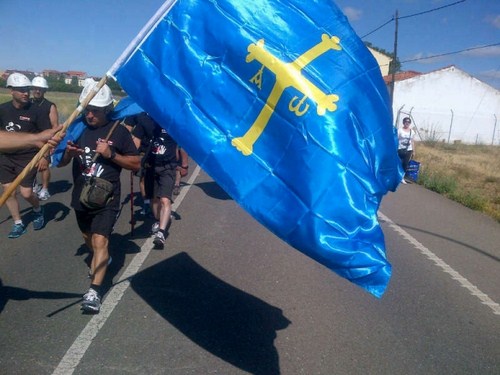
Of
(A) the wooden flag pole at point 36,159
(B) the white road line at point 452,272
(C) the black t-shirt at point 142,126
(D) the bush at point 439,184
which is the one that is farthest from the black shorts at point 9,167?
(D) the bush at point 439,184

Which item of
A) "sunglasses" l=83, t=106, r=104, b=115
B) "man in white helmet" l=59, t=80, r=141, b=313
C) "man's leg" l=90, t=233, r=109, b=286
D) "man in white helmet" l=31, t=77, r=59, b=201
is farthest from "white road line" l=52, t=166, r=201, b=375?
"man in white helmet" l=31, t=77, r=59, b=201

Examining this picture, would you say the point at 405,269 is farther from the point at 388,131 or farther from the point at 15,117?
the point at 15,117

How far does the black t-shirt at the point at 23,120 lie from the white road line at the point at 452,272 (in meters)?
5.64

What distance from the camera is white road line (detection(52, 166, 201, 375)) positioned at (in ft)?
10.5

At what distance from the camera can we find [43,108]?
6.55m

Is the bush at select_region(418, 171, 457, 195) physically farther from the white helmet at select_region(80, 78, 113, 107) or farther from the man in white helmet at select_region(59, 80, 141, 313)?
the white helmet at select_region(80, 78, 113, 107)

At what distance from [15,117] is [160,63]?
13.3 ft

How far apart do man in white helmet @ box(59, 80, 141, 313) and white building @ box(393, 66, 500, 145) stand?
126ft

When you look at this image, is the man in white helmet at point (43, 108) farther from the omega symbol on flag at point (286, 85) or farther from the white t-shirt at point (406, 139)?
the white t-shirt at point (406, 139)

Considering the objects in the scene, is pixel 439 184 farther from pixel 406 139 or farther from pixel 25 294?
pixel 25 294

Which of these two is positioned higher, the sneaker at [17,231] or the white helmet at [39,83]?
the white helmet at [39,83]

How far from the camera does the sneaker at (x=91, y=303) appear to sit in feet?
12.8

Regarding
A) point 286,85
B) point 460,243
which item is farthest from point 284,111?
point 460,243

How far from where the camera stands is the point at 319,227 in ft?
9.06
